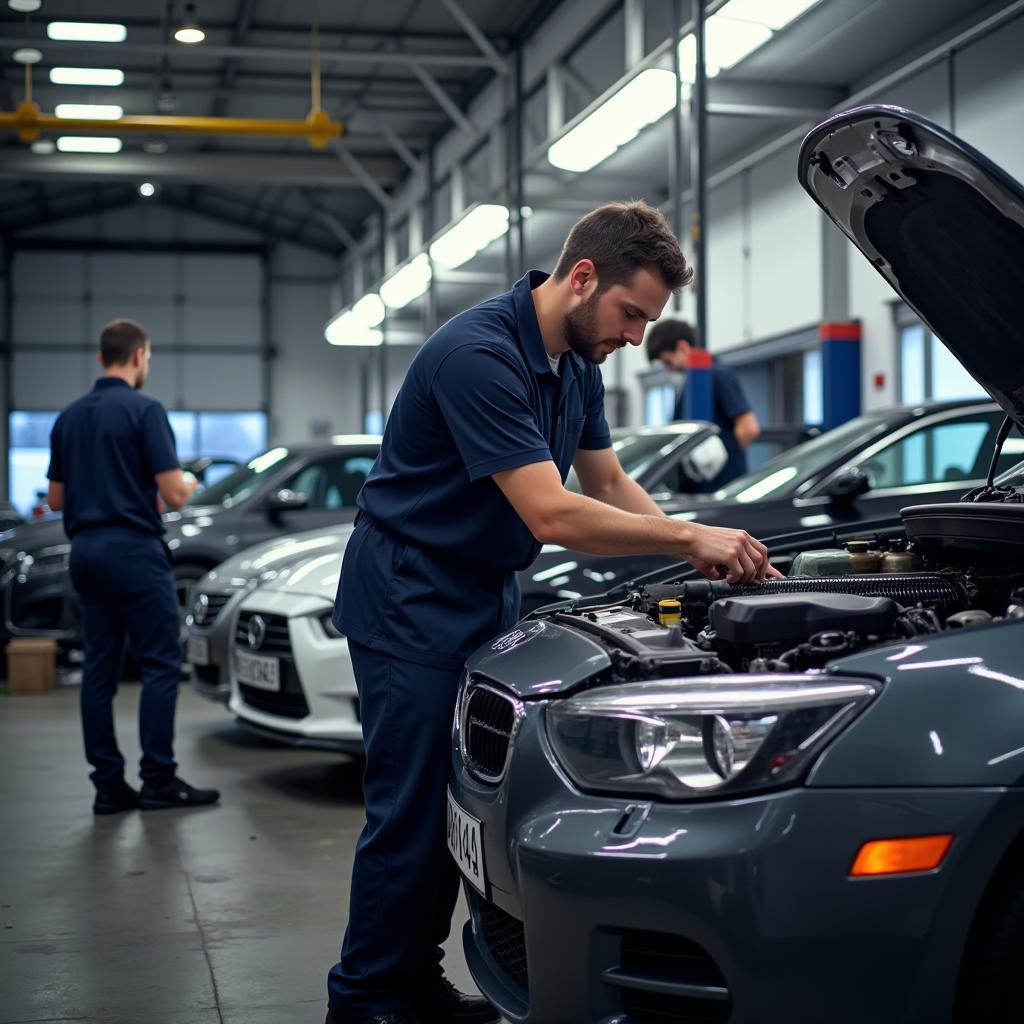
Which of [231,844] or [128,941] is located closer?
[128,941]

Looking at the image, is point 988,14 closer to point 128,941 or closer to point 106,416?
point 106,416

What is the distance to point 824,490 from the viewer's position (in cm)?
504

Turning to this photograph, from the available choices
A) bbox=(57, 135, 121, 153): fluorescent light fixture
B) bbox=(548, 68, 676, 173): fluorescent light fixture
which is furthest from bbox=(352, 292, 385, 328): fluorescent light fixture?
bbox=(548, 68, 676, 173): fluorescent light fixture

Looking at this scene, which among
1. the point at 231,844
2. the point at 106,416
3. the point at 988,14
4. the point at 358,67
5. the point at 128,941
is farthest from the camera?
the point at 358,67

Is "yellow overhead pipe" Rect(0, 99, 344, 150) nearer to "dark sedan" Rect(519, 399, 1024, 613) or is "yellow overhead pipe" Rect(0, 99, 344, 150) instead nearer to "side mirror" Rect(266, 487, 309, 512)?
"side mirror" Rect(266, 487, 309, 512)

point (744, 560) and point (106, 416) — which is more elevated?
point (106, 416)

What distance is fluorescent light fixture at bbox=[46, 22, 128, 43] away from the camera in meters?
13.1

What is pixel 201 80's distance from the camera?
16.0 metres

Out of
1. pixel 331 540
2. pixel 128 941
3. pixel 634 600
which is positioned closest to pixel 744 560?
pixel 634 600

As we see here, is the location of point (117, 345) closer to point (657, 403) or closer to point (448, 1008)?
point (448, 1008)

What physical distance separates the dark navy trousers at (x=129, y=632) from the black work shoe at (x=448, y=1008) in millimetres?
2221

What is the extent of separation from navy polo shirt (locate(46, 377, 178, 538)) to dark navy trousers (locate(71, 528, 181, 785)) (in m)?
0.06

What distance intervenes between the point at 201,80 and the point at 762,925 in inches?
629

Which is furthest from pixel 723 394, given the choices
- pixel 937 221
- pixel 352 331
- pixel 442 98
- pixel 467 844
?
pixel 352 331
